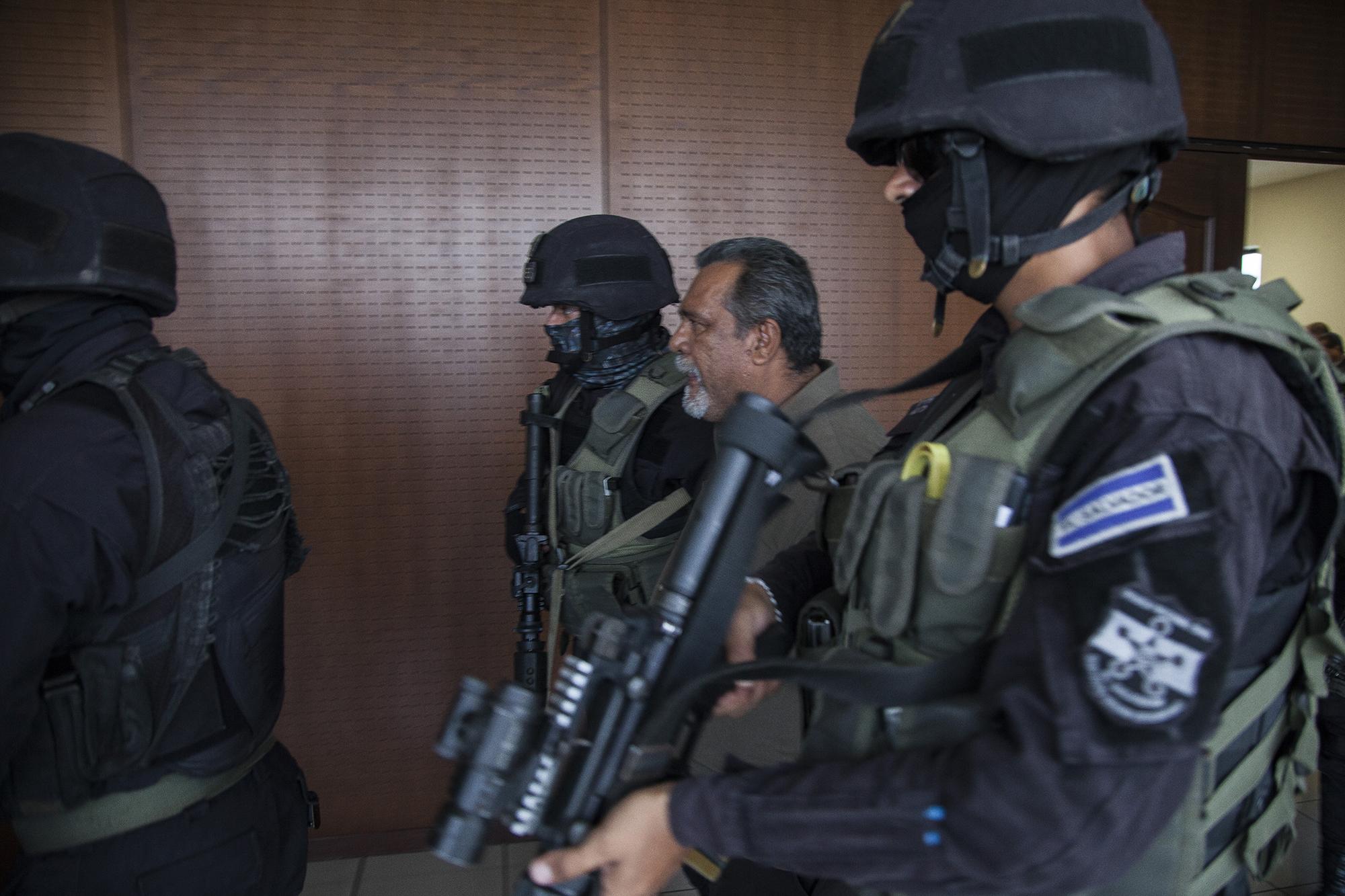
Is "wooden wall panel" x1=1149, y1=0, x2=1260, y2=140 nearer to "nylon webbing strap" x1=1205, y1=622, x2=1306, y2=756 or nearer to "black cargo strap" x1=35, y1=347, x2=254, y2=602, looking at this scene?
"nylon webbing strap" x1=1205, y1=622, x2=1306, y2=756

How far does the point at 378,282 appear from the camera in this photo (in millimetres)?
2842

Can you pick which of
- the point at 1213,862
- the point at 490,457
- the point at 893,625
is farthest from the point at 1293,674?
the point at 490,457

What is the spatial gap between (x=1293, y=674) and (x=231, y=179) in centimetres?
280

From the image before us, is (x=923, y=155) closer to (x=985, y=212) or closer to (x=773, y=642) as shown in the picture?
(x=985, y=212)

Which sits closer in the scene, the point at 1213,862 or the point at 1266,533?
the point at 1266,533

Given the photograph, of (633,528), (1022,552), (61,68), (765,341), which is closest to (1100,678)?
(1022,552)

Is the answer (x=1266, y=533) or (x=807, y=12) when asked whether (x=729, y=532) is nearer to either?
(x=1266, y=533)

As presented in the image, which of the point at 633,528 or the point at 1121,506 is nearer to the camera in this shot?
the point at 1121,506

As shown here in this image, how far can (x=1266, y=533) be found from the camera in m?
0.75

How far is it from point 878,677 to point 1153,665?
0.76 feet

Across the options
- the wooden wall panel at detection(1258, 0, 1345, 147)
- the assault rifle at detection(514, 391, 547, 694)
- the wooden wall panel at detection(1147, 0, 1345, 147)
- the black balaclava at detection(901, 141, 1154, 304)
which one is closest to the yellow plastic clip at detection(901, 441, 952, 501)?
the black balaclava at detection(901, 141, 1154, 304)

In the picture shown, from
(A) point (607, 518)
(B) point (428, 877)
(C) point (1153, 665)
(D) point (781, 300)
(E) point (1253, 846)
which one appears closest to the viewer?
(C) point (1153, 665)

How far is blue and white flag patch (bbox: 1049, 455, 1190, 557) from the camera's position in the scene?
70 cm

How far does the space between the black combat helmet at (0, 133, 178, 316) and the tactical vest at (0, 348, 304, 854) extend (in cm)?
13
